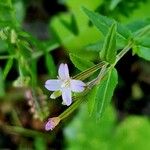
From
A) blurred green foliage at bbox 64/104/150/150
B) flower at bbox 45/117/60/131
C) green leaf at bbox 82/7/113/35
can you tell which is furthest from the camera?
blurred green foliage at bbox 64/104/150/150

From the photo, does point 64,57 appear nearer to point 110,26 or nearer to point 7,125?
point 7,125

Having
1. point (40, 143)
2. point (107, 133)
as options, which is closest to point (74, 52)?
point (107, 133)

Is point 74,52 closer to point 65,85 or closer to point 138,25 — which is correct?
point 138,25

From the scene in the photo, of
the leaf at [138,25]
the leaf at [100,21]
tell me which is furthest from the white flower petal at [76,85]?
the leaf at [138,25]

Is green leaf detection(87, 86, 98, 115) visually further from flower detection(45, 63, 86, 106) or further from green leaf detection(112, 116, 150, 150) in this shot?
green leaf detection(112, 116, 150, 150)

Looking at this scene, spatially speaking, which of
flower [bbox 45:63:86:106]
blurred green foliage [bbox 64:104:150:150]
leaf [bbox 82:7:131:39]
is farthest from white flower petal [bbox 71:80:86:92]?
blurred green foliage [bbox 64:104:150:150]

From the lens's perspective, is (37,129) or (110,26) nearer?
(110,26)

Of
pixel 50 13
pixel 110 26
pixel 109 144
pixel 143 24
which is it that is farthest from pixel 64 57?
pixel 110 26
